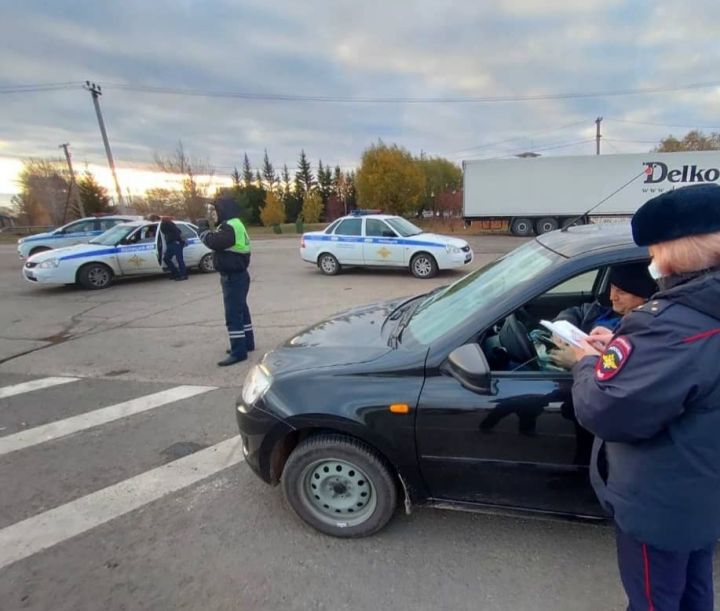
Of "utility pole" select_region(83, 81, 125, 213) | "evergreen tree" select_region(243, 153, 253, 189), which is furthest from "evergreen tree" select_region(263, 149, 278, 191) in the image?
"utility pole" select_region(83, 81, 125, 213)

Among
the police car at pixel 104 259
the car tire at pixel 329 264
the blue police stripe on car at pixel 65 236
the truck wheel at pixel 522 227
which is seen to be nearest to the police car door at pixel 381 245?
the car tire at pixel 329 264

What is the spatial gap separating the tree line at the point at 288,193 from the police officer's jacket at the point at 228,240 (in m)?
31.3

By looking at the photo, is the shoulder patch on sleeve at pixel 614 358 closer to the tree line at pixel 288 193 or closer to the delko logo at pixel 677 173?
the delko logo at pixel 677 173

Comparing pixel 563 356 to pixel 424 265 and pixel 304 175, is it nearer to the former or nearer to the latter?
pixel 424 265

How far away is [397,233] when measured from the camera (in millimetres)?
10633


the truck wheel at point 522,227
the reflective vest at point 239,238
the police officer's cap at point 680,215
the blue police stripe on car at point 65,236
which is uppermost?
the police officer's cap at point 680,215

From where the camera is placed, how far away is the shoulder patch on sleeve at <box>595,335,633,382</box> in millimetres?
1175

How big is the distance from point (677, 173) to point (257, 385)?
24.6m

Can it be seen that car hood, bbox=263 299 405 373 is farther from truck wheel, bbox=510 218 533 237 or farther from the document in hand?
truck wheel, bbox=510 218 533 237

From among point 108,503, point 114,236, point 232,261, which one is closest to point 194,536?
point 108,503

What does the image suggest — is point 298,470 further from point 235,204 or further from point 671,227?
point 235,204

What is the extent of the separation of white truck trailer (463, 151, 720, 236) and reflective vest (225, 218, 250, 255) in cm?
1908

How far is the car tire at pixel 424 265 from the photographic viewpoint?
10422 mm

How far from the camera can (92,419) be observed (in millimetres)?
3850
